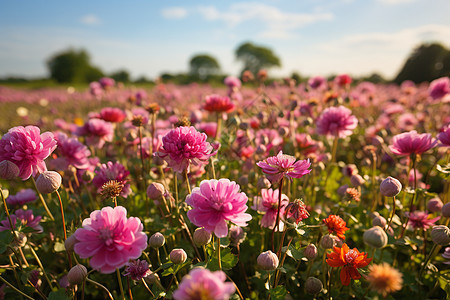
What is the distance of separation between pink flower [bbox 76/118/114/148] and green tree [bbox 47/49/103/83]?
44.9 m

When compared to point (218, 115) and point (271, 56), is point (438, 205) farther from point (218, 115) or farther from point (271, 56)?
point (271, 56)

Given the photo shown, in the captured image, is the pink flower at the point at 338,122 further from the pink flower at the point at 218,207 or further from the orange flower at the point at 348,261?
the pink flower at the point at 218,207

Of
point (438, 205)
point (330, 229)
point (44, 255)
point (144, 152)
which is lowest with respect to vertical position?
point (44, 255)

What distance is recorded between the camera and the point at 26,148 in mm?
1322

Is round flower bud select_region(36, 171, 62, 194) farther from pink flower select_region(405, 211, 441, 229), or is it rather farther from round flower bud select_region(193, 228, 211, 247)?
pink flower select_region(405, 211, 441, 229)

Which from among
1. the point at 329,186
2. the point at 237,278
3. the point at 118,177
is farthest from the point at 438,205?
the point at 118,177

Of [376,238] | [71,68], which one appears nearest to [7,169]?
[376,238]

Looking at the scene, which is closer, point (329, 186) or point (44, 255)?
point (44, 255)

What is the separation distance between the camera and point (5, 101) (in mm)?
10953

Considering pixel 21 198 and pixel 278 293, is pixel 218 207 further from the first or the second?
pixel 21 198

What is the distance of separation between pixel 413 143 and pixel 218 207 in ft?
4.46

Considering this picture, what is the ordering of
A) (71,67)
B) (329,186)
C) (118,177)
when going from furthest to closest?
(71,67) → (329,186) → (118,177)

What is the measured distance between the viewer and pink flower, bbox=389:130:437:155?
1653 mm

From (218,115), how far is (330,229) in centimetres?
143
